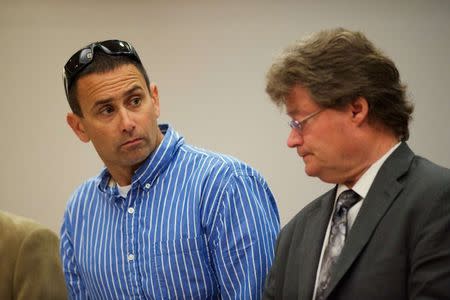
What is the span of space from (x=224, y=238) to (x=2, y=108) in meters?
2.13

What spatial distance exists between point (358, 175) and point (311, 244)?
0.23 meters

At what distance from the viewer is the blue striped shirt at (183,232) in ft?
6.79

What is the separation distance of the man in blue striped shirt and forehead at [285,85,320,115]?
0.39 meters

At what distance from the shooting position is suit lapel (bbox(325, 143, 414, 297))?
1.67m

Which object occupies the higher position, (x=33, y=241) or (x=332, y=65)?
(x=332, y=65)

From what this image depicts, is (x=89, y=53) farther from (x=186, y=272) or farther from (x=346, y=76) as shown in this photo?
(x=346, y=76)

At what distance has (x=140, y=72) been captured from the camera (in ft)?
7.54

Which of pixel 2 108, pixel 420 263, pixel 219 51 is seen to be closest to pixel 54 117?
pixel 2 108

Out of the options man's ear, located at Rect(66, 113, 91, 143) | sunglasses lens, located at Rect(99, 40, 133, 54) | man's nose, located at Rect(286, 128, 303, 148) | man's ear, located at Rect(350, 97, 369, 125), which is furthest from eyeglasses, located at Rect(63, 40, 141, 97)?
man's ear, located at Rect(350, 97, 369, 125)

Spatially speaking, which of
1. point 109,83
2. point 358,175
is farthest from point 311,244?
point 109,83

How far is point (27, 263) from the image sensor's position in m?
2.60

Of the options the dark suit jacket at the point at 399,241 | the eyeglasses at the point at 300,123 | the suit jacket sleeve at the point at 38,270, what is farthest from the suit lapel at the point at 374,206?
the suit jacket sleeve at the point at 38,270

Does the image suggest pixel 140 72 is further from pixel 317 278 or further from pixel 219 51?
pixel 219 51

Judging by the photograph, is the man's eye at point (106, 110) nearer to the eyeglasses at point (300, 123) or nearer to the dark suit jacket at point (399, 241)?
the eyeglasses at point (300, 123)
